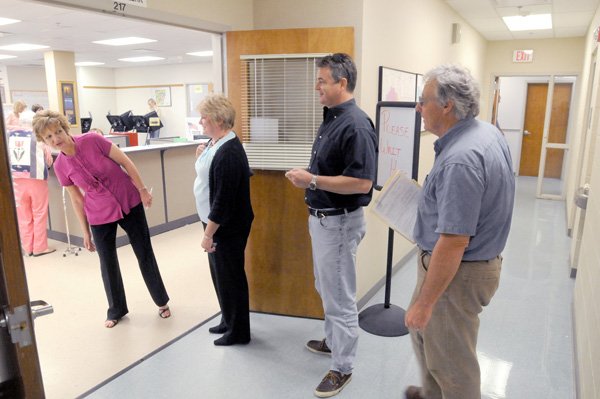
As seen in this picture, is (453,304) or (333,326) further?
(333,326)

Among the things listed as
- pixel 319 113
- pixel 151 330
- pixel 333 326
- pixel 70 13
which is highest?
pixel 70 13

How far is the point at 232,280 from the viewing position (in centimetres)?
253

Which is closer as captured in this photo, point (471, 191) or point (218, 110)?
point (471, 191)

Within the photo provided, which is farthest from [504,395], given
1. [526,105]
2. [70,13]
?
[526,105]

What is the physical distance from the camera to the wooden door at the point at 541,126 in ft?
28.1

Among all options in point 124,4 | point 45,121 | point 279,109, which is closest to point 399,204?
point 279,109

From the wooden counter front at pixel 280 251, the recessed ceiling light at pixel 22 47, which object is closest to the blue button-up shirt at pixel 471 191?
the wooden counter front at pixel 280 251

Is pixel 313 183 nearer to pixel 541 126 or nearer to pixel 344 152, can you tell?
pixel 344 152

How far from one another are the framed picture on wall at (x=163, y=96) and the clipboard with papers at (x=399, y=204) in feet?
40.4

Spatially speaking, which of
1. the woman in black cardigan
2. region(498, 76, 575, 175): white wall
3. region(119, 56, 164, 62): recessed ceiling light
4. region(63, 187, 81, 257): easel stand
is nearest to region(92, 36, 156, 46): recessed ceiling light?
region(119, 56, 164, 62): recessed ceiling light

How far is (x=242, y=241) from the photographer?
98.8 inches

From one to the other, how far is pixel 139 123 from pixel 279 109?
218 inches

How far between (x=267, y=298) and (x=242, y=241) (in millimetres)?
687

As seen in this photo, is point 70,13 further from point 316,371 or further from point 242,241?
point 316,371
